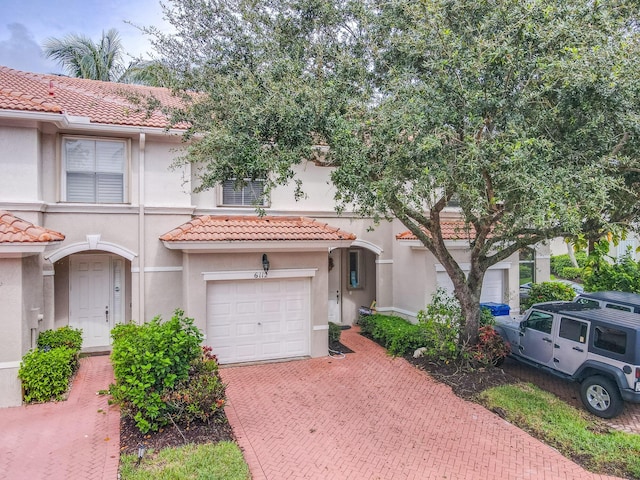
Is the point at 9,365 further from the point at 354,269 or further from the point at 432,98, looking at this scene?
the point at 354,269

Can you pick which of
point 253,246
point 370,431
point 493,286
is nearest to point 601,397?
point 370,431

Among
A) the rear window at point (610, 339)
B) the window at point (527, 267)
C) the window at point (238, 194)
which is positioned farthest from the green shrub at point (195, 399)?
the window at point (527, 267)

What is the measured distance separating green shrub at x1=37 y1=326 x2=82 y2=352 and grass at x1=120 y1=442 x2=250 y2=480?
5500mm

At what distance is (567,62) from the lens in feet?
23.1

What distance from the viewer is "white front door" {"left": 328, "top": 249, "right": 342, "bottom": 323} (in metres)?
16.6

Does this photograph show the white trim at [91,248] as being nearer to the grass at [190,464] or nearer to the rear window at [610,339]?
the grass at [190,464]

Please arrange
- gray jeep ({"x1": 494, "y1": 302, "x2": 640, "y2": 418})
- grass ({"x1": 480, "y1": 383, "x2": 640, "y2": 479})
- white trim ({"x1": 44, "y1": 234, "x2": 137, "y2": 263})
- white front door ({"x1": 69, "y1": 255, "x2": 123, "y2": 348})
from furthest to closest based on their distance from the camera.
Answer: white front door ({"x1": 69, "y1": 255, "x2": 123, "y2": 348})
white trim ({"x1": 44, "y1": 234, "x2": 137, "y2": 263})
gray jeep ({"x1": 494, "y1": 302, "x2": 640, "y2": 418})
grass ({"x1": 480, "y1": 383, "x2": 640, "y2": 479})

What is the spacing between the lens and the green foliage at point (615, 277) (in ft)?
51.7

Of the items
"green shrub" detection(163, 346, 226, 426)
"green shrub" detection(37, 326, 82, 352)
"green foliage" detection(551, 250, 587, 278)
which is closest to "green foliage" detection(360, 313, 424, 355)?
"green shrub" detection(163, 346, 226, 426)

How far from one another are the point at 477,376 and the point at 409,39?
828 cm

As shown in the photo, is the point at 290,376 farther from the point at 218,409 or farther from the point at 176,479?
the point at 176,479

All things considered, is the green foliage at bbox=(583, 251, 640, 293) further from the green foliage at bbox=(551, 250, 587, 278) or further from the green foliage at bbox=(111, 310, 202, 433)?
the green foliage at bbox=(551, 250, 587, 278)

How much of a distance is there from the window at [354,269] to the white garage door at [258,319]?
14.9 ft

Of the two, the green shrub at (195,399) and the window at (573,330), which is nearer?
the green shrub at (195,399)
